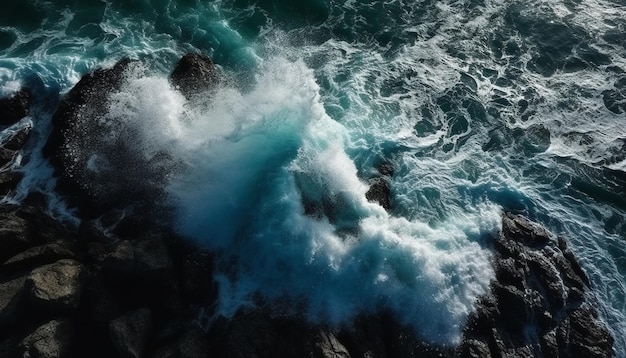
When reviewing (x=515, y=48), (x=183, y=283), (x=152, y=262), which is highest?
(x=515, y=48)

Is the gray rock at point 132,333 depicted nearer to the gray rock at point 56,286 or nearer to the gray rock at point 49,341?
the gray rock at point 49,341

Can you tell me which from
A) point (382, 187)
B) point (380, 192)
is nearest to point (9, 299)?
point (380, 192)

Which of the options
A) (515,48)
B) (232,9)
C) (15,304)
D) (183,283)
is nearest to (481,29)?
(515,48)

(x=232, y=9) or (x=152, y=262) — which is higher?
(x=232, y=9)

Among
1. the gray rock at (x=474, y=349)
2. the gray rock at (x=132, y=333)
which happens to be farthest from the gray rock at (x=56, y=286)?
the gray rock at (x=474, y=349)

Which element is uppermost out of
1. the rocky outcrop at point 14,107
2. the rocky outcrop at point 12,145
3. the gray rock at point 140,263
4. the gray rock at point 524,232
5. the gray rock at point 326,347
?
the rocky outcrop at point 14,107

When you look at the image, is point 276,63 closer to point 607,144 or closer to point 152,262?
point 152,262

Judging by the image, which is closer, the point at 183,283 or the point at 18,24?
the point at 183,283
